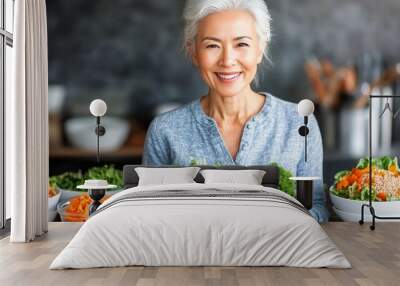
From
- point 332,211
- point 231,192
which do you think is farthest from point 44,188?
point 332,211

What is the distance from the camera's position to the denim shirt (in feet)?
24.8

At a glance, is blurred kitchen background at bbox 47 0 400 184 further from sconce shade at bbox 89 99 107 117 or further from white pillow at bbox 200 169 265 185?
white pillow at bbox 200 169 265 185

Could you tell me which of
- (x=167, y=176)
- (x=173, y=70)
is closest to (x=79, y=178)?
(x=167, y=176)

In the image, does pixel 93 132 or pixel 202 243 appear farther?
pixel 93 132

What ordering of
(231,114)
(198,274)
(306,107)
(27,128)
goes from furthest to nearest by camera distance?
1. (231,114)
2. (306,107)
3. (27,128)
4. (198,274)

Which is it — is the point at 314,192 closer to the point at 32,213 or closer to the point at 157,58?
the point at 157,58

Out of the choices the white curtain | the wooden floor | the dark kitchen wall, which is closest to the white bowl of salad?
the dark kitchen wall

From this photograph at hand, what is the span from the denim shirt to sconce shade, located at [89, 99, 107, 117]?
61 centimetres

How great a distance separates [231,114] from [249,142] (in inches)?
16.1

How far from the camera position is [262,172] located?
23.2 feet

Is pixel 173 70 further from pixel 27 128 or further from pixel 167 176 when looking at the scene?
pixel 27 128

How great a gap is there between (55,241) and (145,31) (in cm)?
295

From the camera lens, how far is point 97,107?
7625mm

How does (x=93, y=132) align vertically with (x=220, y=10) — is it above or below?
below
